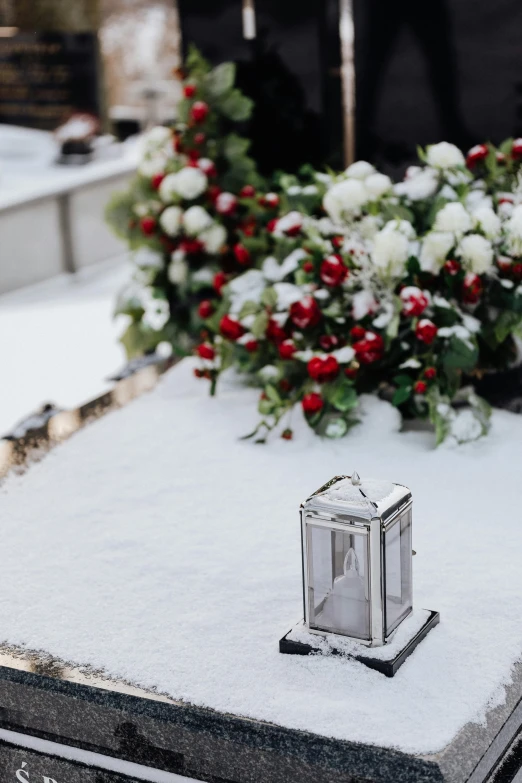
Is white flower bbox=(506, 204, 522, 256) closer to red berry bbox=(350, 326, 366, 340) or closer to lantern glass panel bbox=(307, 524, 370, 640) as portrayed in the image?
red berry bbox=(350, 326, 366, 340)

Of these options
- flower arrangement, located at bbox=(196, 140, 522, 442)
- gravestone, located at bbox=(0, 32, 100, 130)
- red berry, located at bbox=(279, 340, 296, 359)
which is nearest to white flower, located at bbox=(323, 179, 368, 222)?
flower arrangement, located at bbox=(196, 140, 522, 442)

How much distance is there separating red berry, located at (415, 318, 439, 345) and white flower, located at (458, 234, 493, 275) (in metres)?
0.17

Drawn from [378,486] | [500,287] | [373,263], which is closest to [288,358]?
[373,263]

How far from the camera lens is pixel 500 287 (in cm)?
279

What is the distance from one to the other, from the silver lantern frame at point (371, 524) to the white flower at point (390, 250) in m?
0.92

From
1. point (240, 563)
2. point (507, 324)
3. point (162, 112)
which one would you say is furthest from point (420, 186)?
point (162, 112)

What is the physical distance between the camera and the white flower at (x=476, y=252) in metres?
2.65

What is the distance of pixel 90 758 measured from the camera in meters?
1.82

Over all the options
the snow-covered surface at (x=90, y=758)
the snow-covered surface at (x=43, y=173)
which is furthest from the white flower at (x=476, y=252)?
the snow-covered surface at (x=43, y=173)

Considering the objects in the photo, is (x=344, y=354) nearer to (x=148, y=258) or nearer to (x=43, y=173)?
(x=148, y=258)

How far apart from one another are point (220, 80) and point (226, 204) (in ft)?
1.41

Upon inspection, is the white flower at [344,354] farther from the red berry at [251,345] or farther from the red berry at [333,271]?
the red berry at [251,345]

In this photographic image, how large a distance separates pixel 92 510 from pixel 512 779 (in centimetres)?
107

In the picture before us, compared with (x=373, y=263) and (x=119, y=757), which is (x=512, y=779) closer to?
(x=119, y=757)
